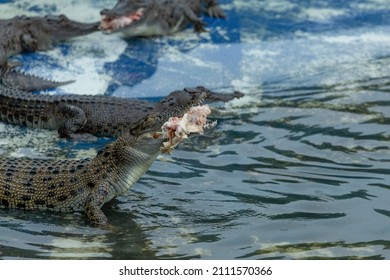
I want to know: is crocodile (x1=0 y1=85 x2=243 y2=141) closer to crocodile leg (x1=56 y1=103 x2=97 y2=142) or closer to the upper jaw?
crocodile leg (x1=56 y1=103 x2=97 y2=142)

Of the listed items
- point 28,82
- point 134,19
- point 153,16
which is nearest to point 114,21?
point 134,19

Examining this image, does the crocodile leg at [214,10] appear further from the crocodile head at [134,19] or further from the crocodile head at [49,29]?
the crocodile head at [49,29]

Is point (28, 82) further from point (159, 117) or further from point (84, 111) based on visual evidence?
point (159, 117)

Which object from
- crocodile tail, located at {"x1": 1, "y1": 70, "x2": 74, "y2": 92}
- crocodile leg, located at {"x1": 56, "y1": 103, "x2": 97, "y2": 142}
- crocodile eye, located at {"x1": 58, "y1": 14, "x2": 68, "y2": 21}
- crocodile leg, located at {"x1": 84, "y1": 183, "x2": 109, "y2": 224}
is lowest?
crocodile leg, located at {"x1": 84, "y1": 183, "x2": 109, "y2": 224}

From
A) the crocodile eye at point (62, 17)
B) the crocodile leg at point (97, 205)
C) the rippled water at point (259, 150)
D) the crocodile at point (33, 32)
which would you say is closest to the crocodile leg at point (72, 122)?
the rippled water at point (259, 150)

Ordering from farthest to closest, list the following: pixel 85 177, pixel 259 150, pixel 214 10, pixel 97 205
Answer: pixel 214 10, pixel 259 150, pixel 85 177, pixel 97 205

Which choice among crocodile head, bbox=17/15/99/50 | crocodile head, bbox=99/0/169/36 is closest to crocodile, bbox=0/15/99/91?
crocodile head, bbox=17/15/99/50

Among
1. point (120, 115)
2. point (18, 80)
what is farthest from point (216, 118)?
point (18, 80)
